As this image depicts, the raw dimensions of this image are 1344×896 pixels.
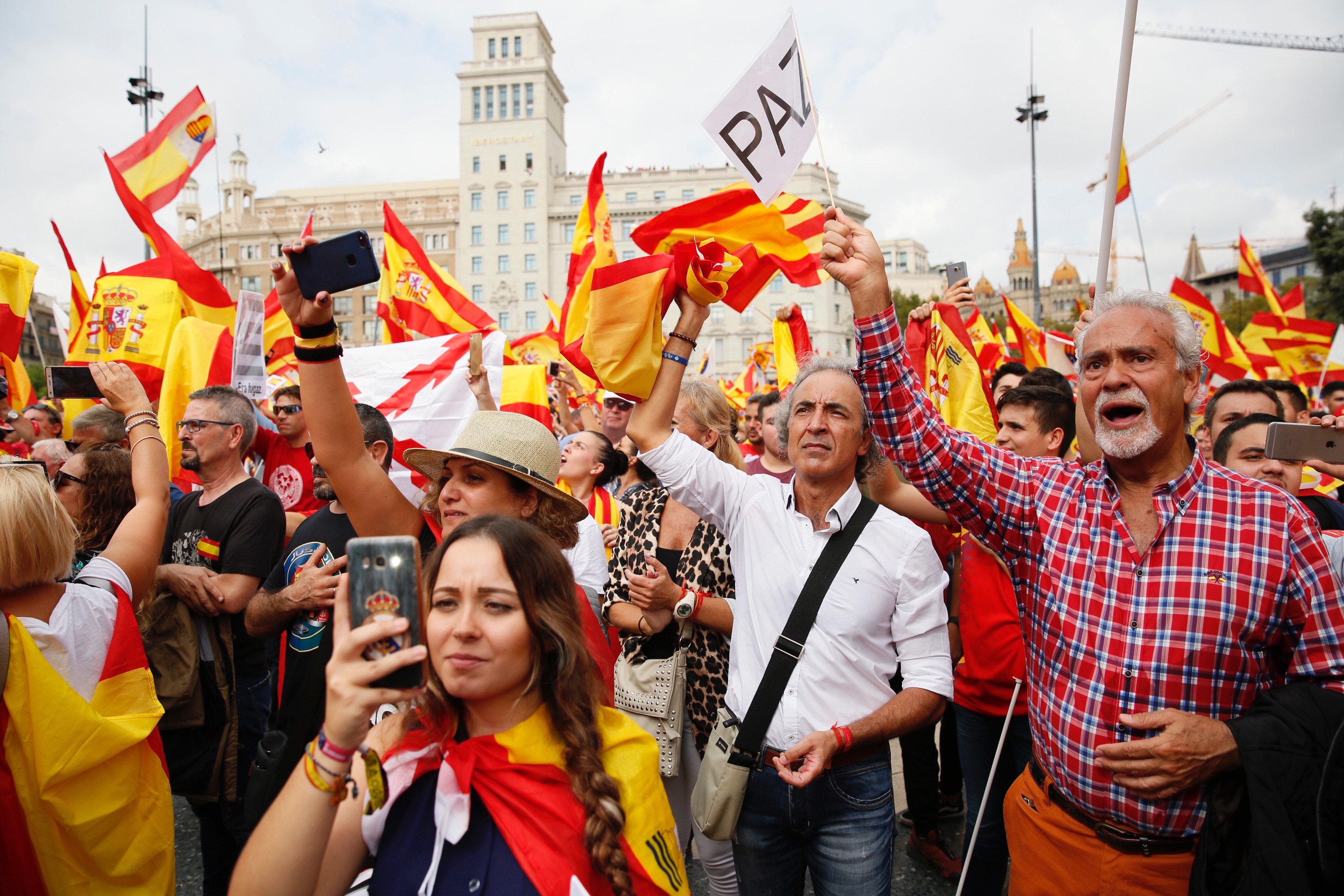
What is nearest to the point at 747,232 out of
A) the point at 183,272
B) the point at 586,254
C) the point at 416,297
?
the point at 586,254

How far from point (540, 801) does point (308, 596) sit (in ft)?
4.44

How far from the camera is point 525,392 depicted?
18.7 feet

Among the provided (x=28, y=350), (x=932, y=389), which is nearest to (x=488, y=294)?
(x=28, y=350)

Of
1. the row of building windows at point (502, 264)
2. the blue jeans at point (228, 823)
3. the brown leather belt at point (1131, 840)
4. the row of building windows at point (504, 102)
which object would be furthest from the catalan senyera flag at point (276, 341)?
the row of building windows at point (504, 102)

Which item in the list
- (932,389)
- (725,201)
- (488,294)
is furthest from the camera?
(488,294)

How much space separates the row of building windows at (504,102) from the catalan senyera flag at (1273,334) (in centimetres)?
6773

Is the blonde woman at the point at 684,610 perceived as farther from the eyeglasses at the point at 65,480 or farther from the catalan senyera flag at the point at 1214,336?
the catalan senyera flag at the point at 1214,336

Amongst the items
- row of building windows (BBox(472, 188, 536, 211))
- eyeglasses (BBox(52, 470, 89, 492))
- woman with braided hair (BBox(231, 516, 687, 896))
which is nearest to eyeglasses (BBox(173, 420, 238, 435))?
eyeglasses (BBox(52, 470, 89, 492))

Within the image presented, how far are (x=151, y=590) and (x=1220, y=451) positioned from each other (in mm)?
4435

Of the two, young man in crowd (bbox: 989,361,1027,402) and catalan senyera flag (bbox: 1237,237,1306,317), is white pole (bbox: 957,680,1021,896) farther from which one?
catalan senyera flag (bbox: 1237,237,1306,317)

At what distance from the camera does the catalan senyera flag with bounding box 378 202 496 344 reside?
24.3 ft

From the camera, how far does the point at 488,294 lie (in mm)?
66625

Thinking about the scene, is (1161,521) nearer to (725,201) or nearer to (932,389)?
(725,201)

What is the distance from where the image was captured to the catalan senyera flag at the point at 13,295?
417cm
